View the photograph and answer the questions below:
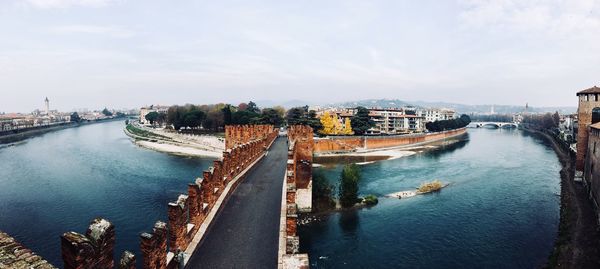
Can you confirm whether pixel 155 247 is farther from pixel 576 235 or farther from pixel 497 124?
pixel 497 124

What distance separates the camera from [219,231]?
1074 cm

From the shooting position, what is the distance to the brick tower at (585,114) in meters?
34.8

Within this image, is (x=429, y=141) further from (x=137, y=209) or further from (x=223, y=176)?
(x=223, y=176)

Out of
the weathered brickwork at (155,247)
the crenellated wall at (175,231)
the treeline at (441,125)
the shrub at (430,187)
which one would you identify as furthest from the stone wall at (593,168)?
the treeline at (441,125)

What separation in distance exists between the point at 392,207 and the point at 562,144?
53432 mm

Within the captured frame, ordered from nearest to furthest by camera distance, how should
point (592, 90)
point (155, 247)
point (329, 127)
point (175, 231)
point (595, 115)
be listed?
point (155, 247)
point (175, 231)
point (592, 90)
point (595, 115)
point (329, 127)

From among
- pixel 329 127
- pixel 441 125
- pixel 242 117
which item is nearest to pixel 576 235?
pixel 329 127

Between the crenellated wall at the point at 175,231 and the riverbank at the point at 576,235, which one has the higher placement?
the crenellated wall at the point at 175,231

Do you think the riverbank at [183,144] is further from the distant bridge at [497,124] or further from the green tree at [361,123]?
the distant bridge at [497,124]

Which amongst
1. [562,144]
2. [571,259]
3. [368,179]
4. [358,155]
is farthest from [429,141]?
[571,259]

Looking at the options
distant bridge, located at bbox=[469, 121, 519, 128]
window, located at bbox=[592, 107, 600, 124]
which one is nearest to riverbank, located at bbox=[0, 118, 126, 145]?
window, located at bbox=[592, 107, 600, 124]

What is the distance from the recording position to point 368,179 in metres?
38.7

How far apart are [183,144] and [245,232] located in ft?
202

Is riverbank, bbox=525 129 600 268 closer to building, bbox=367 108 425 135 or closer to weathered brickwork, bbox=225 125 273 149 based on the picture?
weathered brickwork, bbox=225 125 273 149
